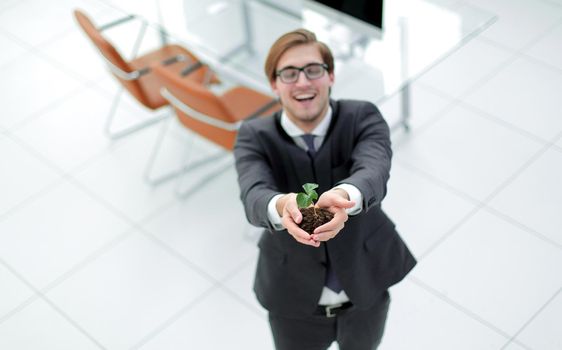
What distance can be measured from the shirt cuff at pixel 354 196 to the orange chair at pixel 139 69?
2.12 meters

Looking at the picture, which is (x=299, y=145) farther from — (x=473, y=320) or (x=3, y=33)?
(x=3, y=33)

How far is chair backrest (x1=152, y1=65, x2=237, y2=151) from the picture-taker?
3.47 metres

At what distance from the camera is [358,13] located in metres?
3.73

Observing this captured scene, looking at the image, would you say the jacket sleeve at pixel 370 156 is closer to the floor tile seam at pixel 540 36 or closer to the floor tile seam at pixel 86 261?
the floor tile seam at pixel 86 261

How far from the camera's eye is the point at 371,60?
3.60m

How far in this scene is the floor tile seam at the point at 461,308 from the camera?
321cm

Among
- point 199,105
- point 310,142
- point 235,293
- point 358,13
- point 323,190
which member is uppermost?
point 310,142

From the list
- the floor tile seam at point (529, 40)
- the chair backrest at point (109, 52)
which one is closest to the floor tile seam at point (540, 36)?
the floor tile seam at point (529, 40)

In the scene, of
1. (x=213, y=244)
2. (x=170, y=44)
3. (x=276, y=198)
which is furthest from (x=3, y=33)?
(x=276, y=198)

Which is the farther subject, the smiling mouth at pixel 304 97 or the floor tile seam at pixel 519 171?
the floor tile seam at pixel 519 171

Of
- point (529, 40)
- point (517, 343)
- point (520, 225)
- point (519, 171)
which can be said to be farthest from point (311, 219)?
point (529, 40)

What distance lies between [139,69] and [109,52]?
0.98 feet

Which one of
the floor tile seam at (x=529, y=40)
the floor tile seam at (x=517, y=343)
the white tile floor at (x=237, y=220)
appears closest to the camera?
the floor tile seam at (x=517, y=343)

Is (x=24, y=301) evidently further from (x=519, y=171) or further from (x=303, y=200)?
(x=519, y=171)
